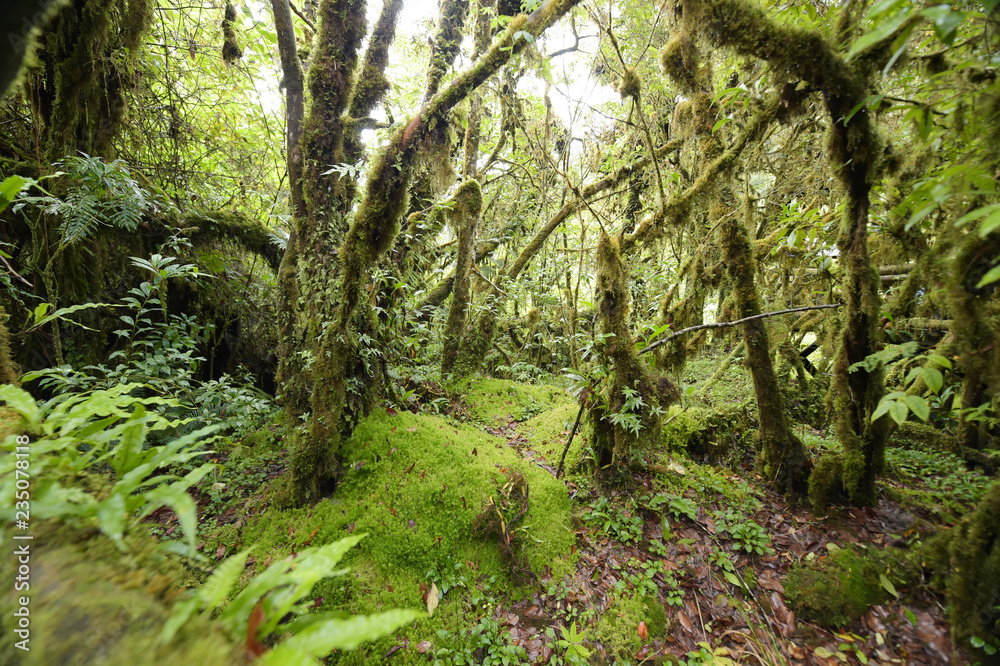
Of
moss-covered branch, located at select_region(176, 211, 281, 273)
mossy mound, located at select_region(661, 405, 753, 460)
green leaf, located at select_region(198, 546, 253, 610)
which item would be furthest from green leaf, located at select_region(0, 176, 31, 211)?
mossy mound, located at select_region(661, 405, 753, 460)

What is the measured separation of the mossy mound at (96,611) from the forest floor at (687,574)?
6.77 feet

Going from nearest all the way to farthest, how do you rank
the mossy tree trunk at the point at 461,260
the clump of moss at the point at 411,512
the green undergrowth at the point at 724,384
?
the clump of moss at the point at 411,512 → the mossy tree trunk at the point at 461,260 → the green undergrowth at the point at 724,384

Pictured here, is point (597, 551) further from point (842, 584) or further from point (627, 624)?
point (842, 584)

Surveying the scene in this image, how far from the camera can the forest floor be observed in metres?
2.58

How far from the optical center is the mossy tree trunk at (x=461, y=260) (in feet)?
16.3

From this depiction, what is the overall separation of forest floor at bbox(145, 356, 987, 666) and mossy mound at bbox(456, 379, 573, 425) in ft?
6.13

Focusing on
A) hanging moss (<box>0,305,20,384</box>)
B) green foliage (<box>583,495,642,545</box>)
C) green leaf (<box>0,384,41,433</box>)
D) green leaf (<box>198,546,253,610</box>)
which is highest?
hanging moss (<box>0,305,20,384</box>)

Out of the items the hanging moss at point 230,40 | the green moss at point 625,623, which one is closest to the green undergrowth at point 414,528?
the green moss at point 625,623

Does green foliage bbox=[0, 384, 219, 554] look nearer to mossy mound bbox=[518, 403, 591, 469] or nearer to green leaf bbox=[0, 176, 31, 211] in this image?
green leaf bbox=[0, 176, 31, 211]

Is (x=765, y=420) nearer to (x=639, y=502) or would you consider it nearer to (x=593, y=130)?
(x=639, y=502)

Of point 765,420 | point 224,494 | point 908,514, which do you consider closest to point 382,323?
point 224,494

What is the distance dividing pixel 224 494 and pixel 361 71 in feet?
16.1

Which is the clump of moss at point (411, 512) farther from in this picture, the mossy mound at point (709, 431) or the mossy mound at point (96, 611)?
the mossy mound at point (96, 611)

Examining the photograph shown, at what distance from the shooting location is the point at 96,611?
2.61 ft
